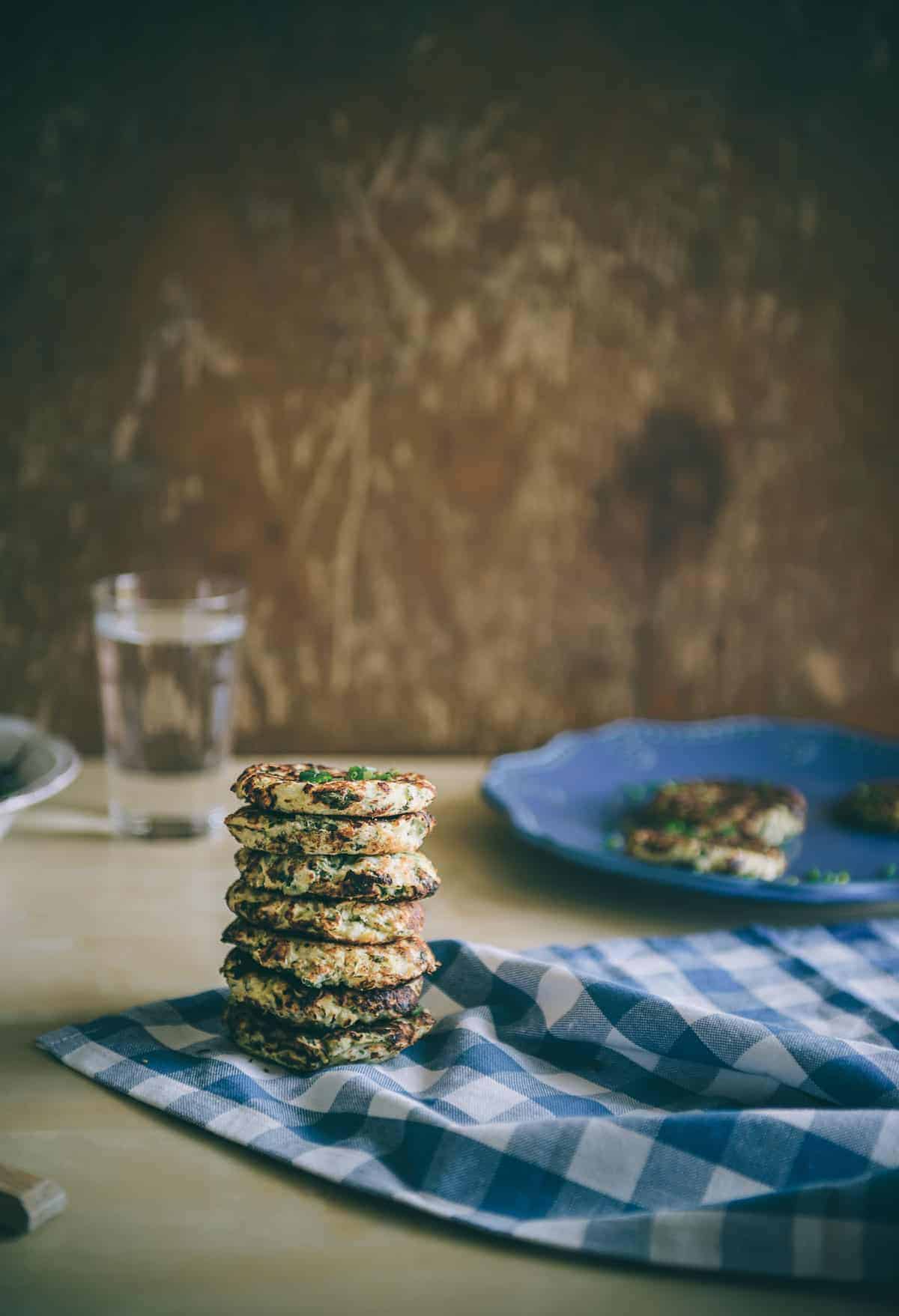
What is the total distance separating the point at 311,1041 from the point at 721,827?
0.52 m

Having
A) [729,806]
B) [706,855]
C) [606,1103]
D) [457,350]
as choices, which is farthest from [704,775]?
[606,1103]

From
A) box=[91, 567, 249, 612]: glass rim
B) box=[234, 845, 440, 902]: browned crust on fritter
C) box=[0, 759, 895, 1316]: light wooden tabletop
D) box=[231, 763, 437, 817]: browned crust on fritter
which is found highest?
box=[91, 567, 249, 612]: glass rim

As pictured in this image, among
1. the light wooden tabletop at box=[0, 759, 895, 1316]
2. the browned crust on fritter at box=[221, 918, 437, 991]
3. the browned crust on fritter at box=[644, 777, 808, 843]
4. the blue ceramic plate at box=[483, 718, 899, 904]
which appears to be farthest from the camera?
the browned crust on fritter at box=[644, 777, 808, 843]

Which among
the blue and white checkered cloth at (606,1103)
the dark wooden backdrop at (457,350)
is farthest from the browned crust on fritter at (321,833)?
the dark wooden backdrop at (457,350)

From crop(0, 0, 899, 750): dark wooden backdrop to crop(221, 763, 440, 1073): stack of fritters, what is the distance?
2.48ft

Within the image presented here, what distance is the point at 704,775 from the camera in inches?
53.6

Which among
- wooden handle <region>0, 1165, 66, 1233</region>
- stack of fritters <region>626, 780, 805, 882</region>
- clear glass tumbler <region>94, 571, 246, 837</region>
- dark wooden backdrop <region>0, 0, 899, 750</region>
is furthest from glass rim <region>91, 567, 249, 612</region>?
wooden handle <region>0, 1165, 66, 1233</region>

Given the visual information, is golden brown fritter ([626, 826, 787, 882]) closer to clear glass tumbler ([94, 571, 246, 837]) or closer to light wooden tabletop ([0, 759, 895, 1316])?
light wooden tabletop ([0, 759, 895, 1316])

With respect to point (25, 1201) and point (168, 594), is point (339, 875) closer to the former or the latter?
point (25, 1201)

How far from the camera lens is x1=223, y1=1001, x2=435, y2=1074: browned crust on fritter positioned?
689 millimetres

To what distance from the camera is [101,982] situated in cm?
83

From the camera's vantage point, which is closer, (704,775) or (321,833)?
(321,833)

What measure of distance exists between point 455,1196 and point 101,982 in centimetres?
34

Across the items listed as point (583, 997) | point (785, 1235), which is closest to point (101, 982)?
point (583, 997)
